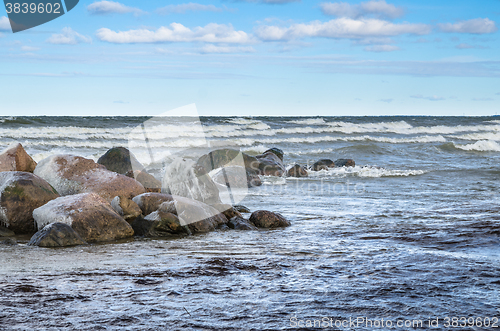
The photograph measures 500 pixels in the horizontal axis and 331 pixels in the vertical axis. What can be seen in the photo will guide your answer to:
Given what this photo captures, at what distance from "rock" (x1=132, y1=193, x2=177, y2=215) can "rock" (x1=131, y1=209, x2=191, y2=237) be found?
1.77 feet

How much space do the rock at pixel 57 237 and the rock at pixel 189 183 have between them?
2556mm

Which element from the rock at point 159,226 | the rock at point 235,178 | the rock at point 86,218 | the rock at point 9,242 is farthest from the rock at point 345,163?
the rock at point 9,242

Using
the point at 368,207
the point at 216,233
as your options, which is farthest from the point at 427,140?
the point at 216,233

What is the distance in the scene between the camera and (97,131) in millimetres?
31828

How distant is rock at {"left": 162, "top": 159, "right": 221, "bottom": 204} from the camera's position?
7.76 meters

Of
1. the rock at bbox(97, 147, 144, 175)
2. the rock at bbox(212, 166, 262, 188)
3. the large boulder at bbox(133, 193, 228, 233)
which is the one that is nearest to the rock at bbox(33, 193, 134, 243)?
the large boulder at bbox(133, 193, 228, 233)

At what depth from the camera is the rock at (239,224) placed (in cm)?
671

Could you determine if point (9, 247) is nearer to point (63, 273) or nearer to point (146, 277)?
point (63, 273)

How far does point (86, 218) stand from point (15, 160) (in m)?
2.58

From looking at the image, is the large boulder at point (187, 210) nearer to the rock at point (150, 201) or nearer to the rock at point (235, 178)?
the rock at point (150, 201)

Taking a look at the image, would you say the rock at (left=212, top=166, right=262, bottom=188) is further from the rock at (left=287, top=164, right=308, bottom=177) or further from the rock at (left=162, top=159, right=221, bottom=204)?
the rock at (left=162, top=159, right=221, bottom=204)

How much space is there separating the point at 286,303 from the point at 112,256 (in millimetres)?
2279

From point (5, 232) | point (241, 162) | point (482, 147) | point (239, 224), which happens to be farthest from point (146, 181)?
point (482, 147)

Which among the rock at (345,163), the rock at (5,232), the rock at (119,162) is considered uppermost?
the rock at (119,162)
